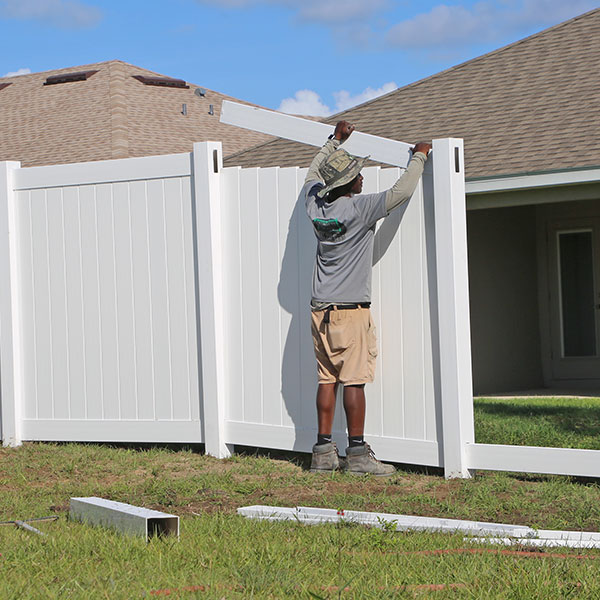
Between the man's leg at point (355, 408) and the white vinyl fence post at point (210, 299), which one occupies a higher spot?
the white vinyl fence post at point (210, 299)

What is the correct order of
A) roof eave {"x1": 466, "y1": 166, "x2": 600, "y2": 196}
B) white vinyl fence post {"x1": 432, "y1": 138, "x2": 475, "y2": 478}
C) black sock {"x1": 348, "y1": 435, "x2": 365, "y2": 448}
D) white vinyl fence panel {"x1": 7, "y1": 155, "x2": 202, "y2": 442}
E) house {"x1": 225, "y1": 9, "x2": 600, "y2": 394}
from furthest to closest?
house {"x1": 225, "y1": 9, "x2": 600, "y2": 394} → roof eave {"x1": 466, "y1": 166, "x2": 600, "y2": 196} → white vinyl fence panel {"x1": 7, "y1": 155, "x2": 202, "y2": 442} → black sock {"x1": 348, "y1": 435, "x2": 365, "y2": 448} → white vinyl fence post {"x1": 432, "y1": 138, "x2": 475, "y2": 478}

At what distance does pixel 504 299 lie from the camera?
565 inches

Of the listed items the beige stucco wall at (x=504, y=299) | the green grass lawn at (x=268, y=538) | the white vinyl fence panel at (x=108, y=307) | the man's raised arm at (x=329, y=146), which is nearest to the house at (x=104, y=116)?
the beige stucco wall at (x=504, y=299)

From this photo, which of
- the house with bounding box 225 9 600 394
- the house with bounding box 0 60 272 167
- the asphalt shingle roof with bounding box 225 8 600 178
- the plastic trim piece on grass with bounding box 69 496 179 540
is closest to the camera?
the plastic trim piece on grass with bounding box 69 496 179 540

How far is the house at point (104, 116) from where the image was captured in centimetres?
1684

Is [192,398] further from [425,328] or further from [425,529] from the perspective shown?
[425,529]

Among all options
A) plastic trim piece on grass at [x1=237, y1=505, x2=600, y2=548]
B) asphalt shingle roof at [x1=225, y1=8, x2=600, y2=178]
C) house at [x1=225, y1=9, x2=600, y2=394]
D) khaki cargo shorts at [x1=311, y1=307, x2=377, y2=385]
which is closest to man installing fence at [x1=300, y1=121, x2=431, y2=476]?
khaki cargo shorts at [x1=311, y1=307, x2=377, y2=385]

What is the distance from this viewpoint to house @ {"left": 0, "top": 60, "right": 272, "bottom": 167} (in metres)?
16.8

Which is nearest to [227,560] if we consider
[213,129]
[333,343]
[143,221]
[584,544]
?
[584,544]

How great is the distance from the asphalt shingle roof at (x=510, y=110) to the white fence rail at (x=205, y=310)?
16.9 ft

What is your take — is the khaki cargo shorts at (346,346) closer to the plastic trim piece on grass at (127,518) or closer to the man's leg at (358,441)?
the man's leg at (358,441)

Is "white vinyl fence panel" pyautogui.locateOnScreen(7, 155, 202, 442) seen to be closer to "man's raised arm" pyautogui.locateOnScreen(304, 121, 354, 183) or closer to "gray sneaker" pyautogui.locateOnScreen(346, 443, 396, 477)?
"man's raised arm" pyautogui.locateOnScreen(304, 121, 354, 183)

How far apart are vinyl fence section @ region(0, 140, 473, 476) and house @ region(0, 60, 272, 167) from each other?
866 centimetres

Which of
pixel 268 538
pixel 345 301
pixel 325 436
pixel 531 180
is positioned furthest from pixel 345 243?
pixel 531 180
